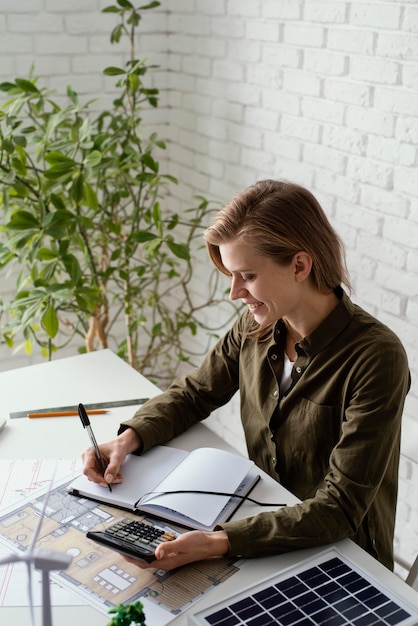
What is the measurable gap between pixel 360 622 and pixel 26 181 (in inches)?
72.8

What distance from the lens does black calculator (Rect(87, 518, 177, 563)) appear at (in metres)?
1.21

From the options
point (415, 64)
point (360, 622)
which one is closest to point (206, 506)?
point (360, 622)

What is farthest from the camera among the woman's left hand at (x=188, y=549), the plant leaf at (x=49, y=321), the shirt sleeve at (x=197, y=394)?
the plant leaf at (x=49, y=321)

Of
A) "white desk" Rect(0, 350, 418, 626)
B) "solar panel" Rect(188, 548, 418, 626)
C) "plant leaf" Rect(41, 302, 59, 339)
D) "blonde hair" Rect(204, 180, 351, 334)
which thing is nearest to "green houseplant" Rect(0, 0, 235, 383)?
"plant leaf" Rect(41, 302, 59, 339)

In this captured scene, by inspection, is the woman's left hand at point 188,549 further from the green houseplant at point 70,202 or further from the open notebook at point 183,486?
the green houseplant at point 70,202

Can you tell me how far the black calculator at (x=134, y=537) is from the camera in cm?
121

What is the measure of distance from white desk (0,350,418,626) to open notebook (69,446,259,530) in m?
0.04

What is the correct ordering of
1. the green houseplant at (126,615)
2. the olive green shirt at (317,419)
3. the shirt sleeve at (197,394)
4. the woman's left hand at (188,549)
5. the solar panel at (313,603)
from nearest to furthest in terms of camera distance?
the green houseplant at (126,615) → the solar panel at (313,603) → the woman's left hand at (188,549) → the olive green shirt at (317,419) → the shirt sleeve at (197,394)

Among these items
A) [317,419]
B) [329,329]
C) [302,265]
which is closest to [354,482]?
[317,419]

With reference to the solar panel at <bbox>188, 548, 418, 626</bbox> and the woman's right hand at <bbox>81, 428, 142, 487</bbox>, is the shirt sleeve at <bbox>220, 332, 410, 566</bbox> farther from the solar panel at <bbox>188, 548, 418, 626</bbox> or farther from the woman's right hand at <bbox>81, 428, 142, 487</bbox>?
the woman's right hand at <bbox>81, 428, 142, 487</bbox>

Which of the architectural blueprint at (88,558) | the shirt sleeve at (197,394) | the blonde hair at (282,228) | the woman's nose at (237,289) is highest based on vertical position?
the blonde hair at (282,228)

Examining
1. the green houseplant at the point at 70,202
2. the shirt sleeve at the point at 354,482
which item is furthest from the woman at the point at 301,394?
the green houseplant at the point at 70,202

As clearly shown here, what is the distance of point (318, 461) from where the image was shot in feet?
5.11

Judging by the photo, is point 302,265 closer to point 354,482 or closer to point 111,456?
point 354,482
